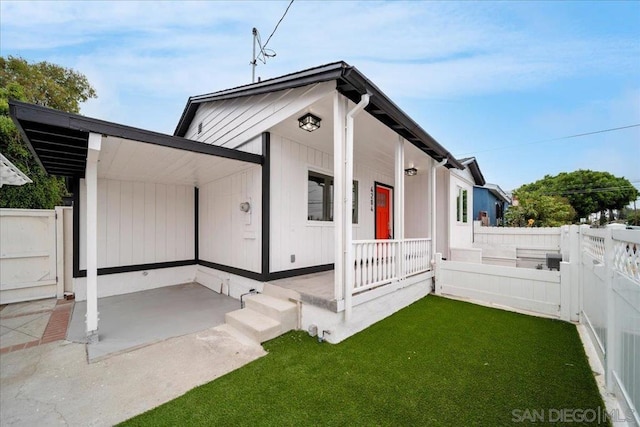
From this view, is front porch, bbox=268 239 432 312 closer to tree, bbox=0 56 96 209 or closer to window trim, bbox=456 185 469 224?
window trim, bbox=456 185 469 224

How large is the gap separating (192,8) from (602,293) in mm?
8185

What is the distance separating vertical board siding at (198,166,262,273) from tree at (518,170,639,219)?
38093 millimetres

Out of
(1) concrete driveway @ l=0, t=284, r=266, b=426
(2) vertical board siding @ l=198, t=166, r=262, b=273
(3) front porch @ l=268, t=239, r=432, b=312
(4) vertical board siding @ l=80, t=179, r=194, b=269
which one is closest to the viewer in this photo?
(1) concrete driveway @ l=0, t=284, r=266, b=426

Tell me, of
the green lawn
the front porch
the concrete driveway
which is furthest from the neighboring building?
the concrete driveway

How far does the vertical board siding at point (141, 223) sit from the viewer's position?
17.7ft

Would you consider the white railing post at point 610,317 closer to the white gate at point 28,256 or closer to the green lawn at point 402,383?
the green lawn at point 402,383

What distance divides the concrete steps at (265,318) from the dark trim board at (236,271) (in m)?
0.52

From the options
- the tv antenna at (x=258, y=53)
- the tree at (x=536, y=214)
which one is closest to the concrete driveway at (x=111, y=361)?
the tv antenna at (x=258, y=53)

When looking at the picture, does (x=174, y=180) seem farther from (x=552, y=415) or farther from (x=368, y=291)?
→ (x=552, y=415)

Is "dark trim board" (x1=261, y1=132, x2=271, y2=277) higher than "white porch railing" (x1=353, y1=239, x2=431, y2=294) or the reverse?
higher

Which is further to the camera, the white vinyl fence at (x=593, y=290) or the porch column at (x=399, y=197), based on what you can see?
the porch column at (x=399, y=197)

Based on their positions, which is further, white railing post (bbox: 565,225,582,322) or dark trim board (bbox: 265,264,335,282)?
dark trim board (bbox: 265,264,335,282)

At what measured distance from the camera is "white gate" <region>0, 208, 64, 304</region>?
4902 mm

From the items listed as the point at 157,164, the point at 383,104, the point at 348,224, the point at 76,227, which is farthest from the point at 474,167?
the point at 76,227
